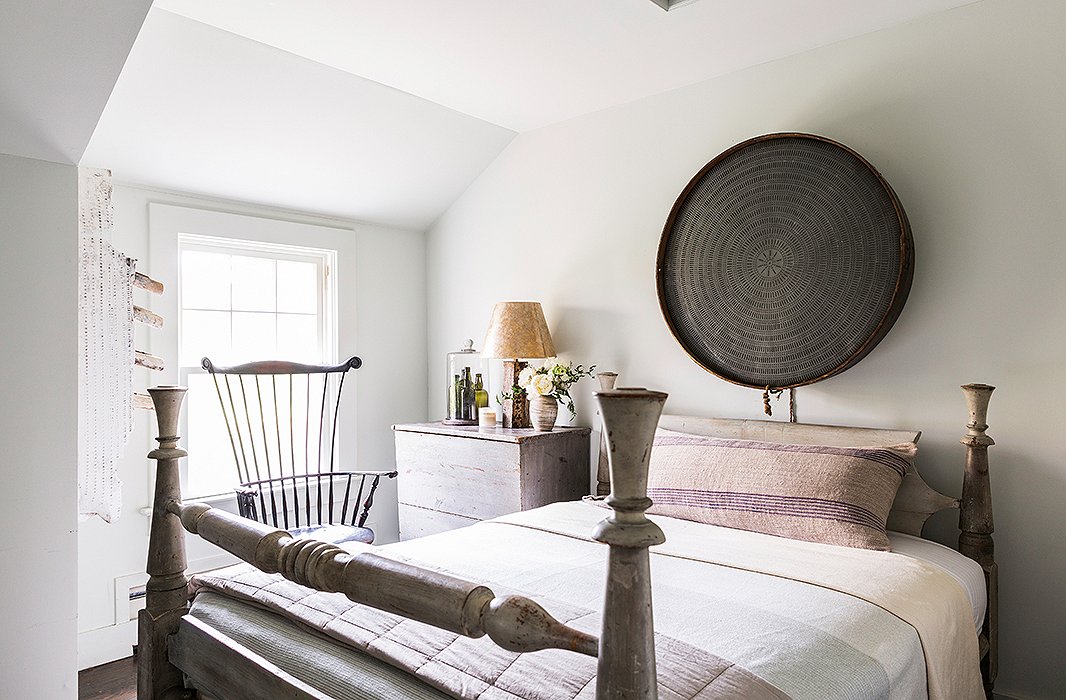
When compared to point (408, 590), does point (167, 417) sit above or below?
above

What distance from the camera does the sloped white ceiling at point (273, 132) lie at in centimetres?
272

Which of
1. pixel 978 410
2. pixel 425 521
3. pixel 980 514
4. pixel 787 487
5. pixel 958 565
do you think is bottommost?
pixel 425 521

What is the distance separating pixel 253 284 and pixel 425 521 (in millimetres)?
1422

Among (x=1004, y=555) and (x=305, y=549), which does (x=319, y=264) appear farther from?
(x=1004, y=555)

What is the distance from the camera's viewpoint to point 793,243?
2689mm

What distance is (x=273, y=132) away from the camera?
10.3 ft

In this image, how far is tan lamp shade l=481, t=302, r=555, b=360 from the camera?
131 inches

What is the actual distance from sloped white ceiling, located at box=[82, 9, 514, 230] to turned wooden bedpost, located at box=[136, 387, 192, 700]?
1514 millimetres

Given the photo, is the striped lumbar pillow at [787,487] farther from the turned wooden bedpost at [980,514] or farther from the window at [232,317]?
the window at [232,317]

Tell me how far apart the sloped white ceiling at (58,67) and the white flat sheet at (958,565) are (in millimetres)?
2438

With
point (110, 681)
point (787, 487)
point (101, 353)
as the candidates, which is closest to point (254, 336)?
point (101, 353)

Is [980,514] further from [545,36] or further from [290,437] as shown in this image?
[290,437]

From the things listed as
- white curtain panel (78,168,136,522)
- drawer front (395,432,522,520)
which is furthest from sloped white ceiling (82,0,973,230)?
drawer front (395,432,522,520)

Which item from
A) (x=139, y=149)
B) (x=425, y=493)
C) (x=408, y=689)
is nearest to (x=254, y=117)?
(x=139, y=149)
